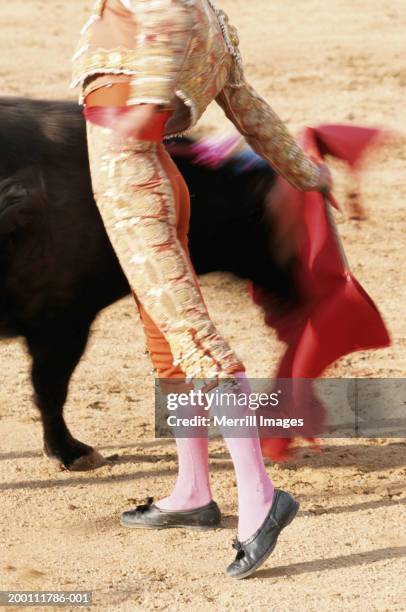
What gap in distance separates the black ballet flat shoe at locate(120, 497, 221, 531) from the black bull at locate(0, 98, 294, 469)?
1.76 feet

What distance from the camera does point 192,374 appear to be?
3119 mm

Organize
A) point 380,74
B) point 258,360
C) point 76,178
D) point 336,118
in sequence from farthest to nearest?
point 380,74 → point 336,118 → point 258,360 → point 76,178

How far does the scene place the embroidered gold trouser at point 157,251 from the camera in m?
3.12

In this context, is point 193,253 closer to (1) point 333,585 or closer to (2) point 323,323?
(2) point 323,323

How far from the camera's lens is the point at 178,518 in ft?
11.9

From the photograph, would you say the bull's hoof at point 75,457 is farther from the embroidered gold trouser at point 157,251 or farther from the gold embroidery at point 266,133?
the gold embroidery at point 266,133

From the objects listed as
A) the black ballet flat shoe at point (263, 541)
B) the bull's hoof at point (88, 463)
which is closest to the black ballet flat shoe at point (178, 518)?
the black ballet flat shoe at point (263, 541)

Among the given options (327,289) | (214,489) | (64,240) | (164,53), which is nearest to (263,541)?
(214,489)

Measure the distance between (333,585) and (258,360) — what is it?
6.07 ft

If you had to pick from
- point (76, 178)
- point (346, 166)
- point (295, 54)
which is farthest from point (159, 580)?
point (295, 54)

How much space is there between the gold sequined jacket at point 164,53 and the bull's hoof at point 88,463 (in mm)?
1370

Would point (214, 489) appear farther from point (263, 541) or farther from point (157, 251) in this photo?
point (157, 251)

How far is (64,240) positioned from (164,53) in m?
0.87

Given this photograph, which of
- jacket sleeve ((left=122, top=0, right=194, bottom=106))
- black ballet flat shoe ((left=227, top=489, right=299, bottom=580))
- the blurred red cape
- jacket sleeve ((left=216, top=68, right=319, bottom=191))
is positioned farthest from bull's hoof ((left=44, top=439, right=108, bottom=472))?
jacket sleeve ((left=122, top=0, right=194, bottom=106))
